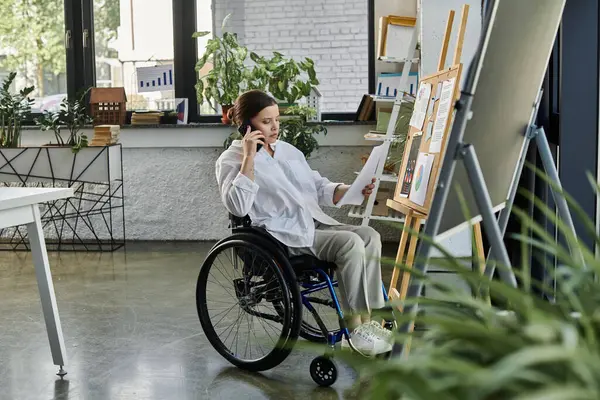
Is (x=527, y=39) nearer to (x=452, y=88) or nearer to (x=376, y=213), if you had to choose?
(x=452, y=88)

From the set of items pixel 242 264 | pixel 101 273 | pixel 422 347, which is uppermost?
pixel 422 347

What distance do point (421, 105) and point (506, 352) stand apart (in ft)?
8.65

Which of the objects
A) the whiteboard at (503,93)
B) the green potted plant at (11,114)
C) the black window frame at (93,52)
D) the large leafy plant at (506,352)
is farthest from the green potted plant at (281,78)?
the large leafy plant at (506,352)

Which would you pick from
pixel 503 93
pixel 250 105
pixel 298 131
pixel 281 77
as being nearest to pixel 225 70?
pixel 281 77

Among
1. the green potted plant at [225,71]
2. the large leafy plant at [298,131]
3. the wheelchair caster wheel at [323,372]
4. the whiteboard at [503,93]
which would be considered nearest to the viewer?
the whiteboard at [503,93]

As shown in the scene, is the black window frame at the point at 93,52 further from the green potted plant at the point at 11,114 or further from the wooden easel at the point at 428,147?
the wooden easel at the point at 428,147

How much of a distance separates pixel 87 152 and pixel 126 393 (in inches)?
122

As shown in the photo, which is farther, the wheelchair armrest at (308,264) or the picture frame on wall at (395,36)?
the picture frame on wall at (395,36)

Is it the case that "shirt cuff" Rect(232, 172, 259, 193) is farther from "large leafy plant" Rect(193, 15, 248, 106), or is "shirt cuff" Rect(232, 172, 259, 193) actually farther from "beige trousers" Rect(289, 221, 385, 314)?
"large leafy plant" Rect(193, 15, 248, 106)

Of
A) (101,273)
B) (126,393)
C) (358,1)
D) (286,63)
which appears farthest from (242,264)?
(358,1)

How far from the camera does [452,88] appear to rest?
298 cm

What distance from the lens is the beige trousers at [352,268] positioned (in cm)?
304

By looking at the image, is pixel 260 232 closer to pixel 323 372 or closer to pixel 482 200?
pixel 323 372

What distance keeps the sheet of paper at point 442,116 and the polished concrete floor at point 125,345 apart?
0.87m
